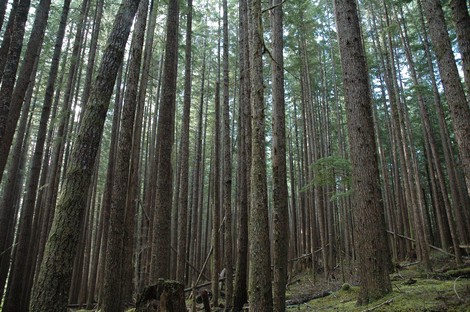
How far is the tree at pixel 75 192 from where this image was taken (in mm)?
3693

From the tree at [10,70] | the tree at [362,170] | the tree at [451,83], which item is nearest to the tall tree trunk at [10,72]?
the tree at [10,70]

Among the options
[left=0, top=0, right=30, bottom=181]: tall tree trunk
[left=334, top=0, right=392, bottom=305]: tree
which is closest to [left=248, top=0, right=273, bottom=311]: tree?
[left=334, top=0, right=392, bottom=305]: tree

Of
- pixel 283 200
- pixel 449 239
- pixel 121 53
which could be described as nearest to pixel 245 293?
pixel 283 200

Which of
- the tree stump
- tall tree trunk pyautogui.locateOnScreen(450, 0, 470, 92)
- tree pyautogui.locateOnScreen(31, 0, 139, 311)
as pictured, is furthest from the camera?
tall tree trunk pyautogui.locateOnScreen(450, 0, 470, 92)

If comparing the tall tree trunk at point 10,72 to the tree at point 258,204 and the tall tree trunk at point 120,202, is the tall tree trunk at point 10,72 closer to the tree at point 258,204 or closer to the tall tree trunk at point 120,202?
the tall tree trunk at point 120,202

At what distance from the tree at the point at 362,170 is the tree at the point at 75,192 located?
376cm

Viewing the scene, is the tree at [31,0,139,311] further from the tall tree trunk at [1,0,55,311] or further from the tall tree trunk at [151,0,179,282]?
the tall tree trunk at [1,0,55,311]

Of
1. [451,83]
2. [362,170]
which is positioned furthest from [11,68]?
[451,83]

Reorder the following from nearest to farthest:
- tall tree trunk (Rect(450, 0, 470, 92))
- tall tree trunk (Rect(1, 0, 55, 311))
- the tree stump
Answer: the tree stump, tall tree trunk (Rect(450, 0, 470, 92)), tall tree trunk (Rect(1, 0, 55, 311))

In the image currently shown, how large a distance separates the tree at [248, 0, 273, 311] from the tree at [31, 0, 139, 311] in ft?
6.64

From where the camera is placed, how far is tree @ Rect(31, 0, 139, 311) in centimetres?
369

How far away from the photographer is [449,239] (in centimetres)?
1603

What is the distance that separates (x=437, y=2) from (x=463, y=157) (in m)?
2.98

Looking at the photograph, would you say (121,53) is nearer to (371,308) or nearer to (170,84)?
(170,84)
